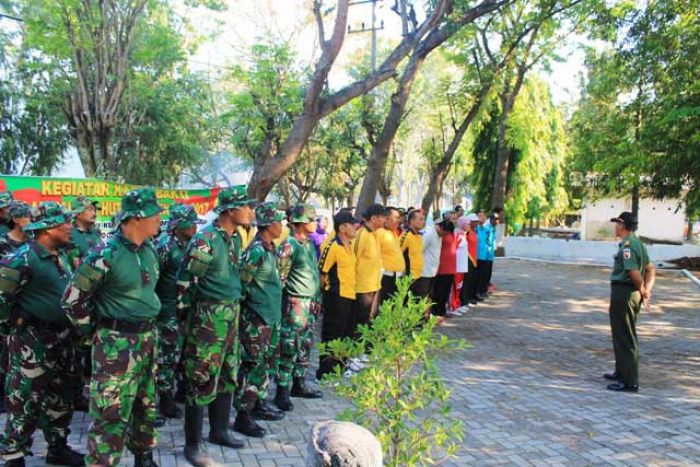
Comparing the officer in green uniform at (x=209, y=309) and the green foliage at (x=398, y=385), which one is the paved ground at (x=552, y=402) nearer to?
the officer in green uniform at (x=209, y=309)

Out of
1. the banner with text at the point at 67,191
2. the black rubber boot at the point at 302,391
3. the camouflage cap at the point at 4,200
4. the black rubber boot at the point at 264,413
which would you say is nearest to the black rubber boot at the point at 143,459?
the black rubber boot at the point at 264,413

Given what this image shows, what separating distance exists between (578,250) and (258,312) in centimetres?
1887

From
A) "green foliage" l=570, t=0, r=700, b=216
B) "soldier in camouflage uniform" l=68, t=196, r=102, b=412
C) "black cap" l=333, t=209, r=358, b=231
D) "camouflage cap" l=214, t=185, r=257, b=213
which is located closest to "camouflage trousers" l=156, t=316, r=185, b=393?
"soldier in camouflage uniform" l=68, t=196, r=102, b=412

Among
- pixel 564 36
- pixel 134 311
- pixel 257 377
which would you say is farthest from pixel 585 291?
pixel 134 311

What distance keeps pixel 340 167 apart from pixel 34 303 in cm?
2309

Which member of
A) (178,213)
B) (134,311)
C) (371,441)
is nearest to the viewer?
(371,441)

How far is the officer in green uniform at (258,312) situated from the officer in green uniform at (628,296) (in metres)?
3.62

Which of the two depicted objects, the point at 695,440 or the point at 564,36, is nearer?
the point at 695,440

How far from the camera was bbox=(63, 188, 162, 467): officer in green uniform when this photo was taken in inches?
126

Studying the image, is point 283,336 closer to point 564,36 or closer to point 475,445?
point 475,445

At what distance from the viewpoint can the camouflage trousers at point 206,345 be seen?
12.5ft

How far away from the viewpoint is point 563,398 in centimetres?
564

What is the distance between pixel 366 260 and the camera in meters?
6.05

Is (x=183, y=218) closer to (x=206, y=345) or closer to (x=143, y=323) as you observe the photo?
(x=206, y=345)
